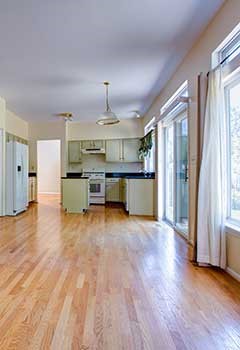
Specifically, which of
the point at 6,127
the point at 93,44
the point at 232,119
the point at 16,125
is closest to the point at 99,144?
the point at 16,125

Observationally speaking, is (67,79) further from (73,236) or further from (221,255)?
(221,255)

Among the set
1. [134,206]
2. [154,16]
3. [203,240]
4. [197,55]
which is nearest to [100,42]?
[154,16]

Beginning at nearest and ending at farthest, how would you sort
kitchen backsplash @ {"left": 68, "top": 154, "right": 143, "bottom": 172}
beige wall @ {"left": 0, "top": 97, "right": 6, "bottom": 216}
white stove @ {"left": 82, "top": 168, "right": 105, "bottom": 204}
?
beige wall @ {"left": 0, "top": 97, "right": 6, "bottom": 216} < white stove @ {"left": 82, "top": 168, "right": 105, "bottom": 204} < kitchen backsplash @ {"left": 68, "top": 154, "right": 143, "bottom": 172}

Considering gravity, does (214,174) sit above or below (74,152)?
below

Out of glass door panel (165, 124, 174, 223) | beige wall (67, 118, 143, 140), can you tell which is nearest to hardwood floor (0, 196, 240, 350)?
glass door panel (165, 124, 174, 223)

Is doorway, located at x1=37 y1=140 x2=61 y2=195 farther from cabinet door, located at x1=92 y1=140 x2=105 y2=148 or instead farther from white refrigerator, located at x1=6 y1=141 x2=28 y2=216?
white refrigerator, located at x1=6 y1=141 x2=28 y2=216

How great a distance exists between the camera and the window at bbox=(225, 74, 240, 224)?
2.66 meters

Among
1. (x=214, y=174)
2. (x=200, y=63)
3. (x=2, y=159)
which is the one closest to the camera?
(x=214, y=174)

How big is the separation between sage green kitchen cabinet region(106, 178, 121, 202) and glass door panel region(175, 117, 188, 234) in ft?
11.6

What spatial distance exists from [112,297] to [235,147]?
1934 mm

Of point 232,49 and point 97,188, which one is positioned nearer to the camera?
point 232,49

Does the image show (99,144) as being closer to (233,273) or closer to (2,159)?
(2,159)

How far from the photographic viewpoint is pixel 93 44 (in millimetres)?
3311

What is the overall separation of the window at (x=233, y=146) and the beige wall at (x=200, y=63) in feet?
1.19
